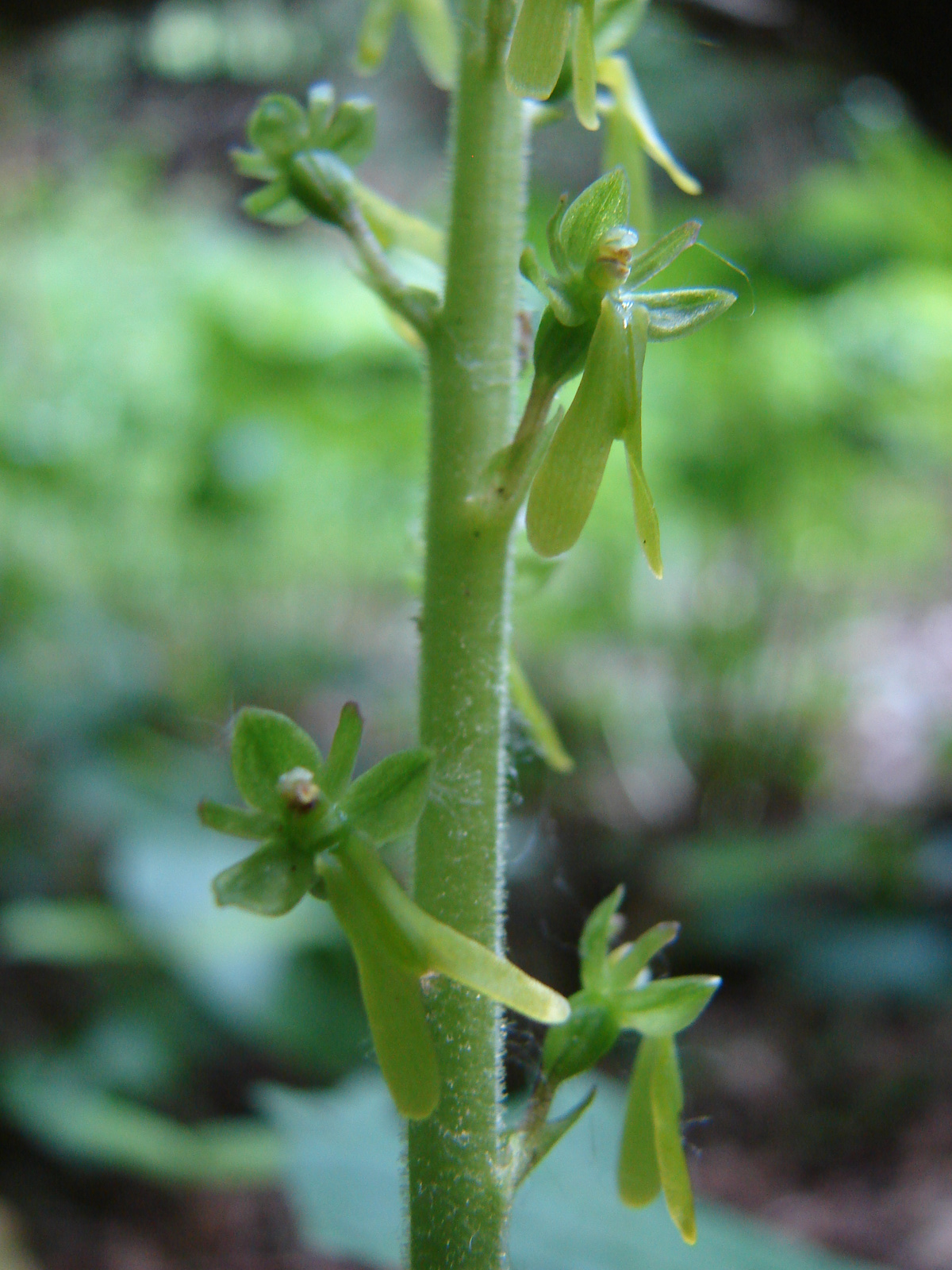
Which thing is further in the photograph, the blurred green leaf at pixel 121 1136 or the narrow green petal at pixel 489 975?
the blurred green leaf at pixel 121 1136

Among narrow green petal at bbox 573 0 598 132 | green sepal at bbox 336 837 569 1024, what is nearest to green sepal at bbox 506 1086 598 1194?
green sepal at bbox 336 837 569 1024

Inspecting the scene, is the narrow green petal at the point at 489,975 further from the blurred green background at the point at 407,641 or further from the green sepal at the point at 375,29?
the green sepal at the point at 375,29

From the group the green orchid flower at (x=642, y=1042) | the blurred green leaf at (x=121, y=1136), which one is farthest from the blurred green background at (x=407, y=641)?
the green orchid flower at (x=642, y=1042)

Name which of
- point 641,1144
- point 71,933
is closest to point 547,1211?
point 641,1144

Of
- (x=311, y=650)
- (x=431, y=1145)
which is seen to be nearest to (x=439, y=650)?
(x=431, y=1145)

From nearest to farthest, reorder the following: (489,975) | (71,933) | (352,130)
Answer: (489,975) → (352,130) → (71,933)

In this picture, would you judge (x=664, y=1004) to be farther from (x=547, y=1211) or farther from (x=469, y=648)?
(x=547, y=1211)
